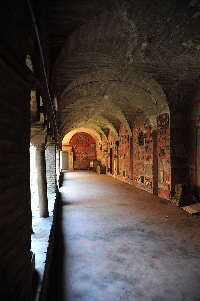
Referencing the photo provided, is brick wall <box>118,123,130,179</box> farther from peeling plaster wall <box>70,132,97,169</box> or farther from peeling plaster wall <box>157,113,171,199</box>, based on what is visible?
peeling plaster wall <box>70,132,97,169</box>

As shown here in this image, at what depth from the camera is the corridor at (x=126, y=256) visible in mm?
2436

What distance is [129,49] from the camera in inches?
221

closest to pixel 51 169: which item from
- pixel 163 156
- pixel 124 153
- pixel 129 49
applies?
pixel 163 156

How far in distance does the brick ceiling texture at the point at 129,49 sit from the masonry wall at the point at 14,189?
130 inches

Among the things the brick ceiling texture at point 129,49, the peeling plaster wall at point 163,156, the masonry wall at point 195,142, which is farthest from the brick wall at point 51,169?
the masonry wall at point 195,142

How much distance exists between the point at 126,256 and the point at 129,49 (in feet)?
16.4

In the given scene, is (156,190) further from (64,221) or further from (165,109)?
(64,221)

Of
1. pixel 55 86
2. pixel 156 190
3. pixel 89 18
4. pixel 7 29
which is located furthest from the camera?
pixel 156 190

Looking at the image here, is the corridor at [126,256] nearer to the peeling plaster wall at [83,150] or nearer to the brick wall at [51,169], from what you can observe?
the brick wall at [51,169]

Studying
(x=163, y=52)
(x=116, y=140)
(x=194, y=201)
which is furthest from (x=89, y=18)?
(x=116, y=140)

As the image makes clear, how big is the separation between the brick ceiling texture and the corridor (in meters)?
3.96

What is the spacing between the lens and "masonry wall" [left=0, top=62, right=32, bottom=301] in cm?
132

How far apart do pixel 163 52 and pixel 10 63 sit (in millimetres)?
5369

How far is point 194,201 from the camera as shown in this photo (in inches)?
262
